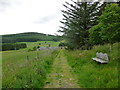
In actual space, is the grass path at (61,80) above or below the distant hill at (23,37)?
below

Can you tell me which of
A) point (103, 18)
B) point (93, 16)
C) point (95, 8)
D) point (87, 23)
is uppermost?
point (95, 8)

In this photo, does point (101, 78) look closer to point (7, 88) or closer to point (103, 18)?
point (7, 88)

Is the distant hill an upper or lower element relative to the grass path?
upper

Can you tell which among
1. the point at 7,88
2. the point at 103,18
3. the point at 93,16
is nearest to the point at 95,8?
the point at 93,16

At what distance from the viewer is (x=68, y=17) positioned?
20.0 metres

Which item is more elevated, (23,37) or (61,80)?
(23,37)

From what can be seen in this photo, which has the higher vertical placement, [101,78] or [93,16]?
[93,16]

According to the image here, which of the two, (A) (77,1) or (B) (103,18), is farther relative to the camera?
(A) (77,1)

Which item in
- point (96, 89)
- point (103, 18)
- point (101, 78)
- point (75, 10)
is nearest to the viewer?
point (96, 89)

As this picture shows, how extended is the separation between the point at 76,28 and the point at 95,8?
4183mm

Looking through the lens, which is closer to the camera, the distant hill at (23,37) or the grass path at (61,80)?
the grass path at (61,80)

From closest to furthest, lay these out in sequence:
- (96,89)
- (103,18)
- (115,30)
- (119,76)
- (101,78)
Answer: (96,89)
(119,76)
(101,78)
(115,30)
(103,18)

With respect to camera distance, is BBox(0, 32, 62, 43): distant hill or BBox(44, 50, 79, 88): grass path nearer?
BBox(44, 50, 79, 88): grass path

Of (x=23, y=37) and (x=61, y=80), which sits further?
(x=23, y=37)
